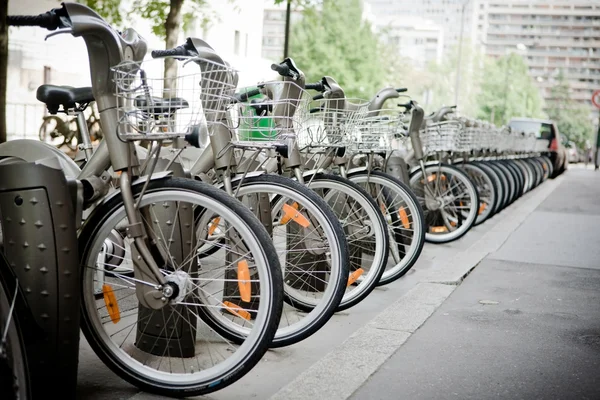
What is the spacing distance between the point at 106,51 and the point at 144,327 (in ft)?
4.16

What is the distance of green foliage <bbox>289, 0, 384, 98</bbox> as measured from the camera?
4828 cm

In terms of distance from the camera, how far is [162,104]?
10.7 feet

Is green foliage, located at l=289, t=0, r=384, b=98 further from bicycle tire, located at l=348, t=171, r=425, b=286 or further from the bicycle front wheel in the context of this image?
the bicycle front wheel

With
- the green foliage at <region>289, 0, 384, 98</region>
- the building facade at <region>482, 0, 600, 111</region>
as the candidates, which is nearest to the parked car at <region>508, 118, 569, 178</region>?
the green foliage at <region>289, 0, 384, 98</region>

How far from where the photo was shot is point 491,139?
12766 millimetres

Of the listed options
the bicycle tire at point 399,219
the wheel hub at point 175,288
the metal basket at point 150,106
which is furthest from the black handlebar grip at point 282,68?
Result: the bicycle tire at point 399,219

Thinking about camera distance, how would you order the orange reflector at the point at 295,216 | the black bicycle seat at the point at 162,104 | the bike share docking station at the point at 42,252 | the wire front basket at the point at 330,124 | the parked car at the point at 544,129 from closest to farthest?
1. the bike share docking station at the point at 42,252
2. the black bicycle seat at the point at 162,104
3. the orange reflector at the point at 295,216
4. the wire front basket at the point at 330,124
5. the parked car at the point at 544,129

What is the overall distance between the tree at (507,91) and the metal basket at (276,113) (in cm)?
7015

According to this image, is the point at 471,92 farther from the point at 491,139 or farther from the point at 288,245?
the point at 288,245

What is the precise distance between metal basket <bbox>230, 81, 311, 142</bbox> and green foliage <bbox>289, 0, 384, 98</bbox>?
4284cm

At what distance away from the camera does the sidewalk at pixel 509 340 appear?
371 centimetres

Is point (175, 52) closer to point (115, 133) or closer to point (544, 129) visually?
point (115, 133)

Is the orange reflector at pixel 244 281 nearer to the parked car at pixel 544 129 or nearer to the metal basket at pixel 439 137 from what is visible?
the metal basket at pixel 439 137

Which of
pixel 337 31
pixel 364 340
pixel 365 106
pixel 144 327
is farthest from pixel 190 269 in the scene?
pixel 337 31
